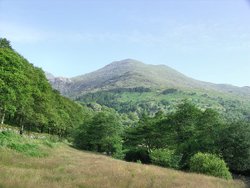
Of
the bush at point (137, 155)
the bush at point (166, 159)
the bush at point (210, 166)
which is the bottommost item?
the bush at point (137, 155)

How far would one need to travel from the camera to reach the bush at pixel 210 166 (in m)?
29.2

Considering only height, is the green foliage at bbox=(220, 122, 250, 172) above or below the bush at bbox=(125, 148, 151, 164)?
above

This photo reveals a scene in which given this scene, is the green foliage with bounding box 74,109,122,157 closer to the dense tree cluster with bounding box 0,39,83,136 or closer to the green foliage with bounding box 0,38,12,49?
the dense tree cluster with bounding box 0,39,83,136

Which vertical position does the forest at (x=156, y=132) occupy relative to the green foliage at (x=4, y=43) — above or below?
below

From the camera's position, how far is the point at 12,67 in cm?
4750

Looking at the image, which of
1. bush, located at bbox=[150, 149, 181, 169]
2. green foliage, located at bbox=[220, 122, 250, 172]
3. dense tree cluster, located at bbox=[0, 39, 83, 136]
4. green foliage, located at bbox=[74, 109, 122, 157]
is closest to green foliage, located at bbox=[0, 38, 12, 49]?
dense tree cluster, located at bbox=[0, 39, 83, 136]

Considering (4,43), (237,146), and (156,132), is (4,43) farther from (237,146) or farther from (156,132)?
(237,146)

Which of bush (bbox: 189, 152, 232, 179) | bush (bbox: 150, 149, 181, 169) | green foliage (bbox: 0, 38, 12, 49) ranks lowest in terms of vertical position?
bush (bbox: 150, 149, 181, 169)

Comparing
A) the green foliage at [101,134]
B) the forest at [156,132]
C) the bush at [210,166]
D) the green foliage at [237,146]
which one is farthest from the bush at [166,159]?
the green foliage at [101,134]

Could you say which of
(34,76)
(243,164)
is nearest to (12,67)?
(34,76)

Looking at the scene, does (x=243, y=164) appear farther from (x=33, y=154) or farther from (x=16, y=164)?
(x=16, y=164)

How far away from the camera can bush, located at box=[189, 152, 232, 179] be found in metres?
29.2

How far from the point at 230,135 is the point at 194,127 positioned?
47.8 feet

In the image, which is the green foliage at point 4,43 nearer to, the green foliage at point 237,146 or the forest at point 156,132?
the forest at point 156,132
